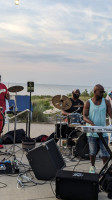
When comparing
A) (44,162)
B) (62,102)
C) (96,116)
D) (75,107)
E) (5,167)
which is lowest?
(5,167)

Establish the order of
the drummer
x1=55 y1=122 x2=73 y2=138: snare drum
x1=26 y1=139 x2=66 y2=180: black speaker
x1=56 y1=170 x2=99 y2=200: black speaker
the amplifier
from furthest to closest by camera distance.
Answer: the drummer
x1=55 y1=122 x2=73 y2=138: snare drum
the amplifier
x1=26 y1=139 x2=66 y2=180: black speaker
x1=56 y1=170 x2=99 y2=200: black speaker

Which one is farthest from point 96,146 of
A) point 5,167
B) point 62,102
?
point 62,102

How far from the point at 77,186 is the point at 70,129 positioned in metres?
3.65

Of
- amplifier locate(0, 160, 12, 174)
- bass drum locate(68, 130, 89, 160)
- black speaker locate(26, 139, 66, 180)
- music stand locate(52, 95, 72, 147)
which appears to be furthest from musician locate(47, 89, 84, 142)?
black speaker locate(26, 139, 66, 180)

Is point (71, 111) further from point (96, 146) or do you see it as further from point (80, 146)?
point (96, 146)

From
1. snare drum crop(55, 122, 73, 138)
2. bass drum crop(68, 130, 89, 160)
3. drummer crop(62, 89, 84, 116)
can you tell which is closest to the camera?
bass drum crop(68, 130, 89, 160)

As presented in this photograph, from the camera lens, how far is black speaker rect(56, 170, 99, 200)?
4277 millimetres

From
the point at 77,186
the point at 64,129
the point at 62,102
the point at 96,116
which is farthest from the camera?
the point at 64,129

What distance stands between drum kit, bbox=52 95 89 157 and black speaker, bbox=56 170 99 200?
8.42ft

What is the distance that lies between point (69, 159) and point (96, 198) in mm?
2670

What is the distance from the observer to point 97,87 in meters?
5.13

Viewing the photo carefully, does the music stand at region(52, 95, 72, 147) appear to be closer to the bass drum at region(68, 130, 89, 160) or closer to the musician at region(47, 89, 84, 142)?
the musician at region(47, 89, 84, 142)

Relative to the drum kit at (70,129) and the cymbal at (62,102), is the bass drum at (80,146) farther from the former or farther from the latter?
the cymbal at (62,102)

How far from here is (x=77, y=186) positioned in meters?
4.33
